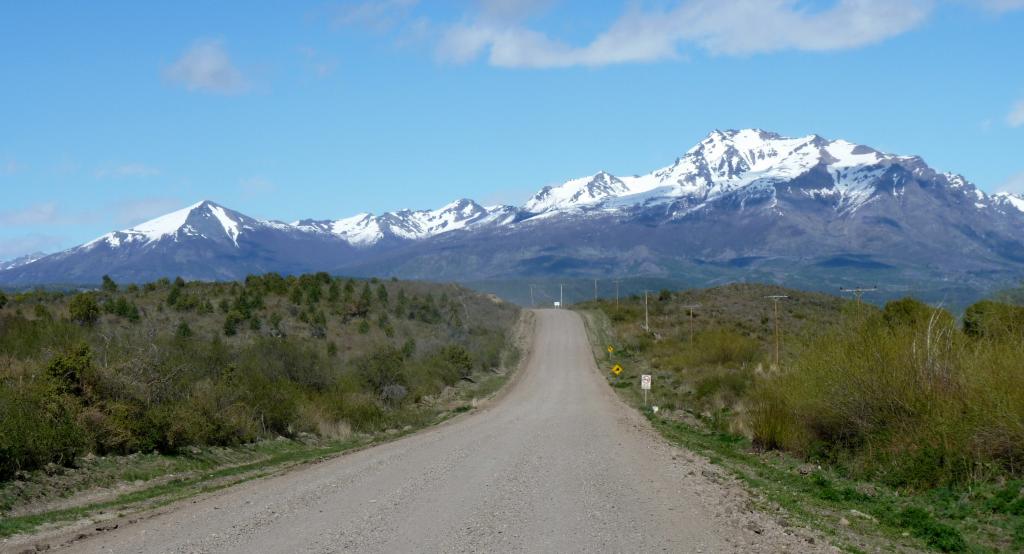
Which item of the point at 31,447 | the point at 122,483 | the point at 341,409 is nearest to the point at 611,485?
the point at 122,483

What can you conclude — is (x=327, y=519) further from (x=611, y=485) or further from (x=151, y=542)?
(x=611, y=485)

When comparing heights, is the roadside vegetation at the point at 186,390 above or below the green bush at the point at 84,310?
below

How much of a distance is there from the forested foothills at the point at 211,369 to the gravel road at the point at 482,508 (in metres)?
3.27

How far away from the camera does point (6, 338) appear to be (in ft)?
80.8

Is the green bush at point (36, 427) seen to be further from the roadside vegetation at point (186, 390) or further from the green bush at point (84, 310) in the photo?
the green bush at point (84, 310)

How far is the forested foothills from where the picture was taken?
16.7 m

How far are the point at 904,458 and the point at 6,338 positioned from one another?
22.3m

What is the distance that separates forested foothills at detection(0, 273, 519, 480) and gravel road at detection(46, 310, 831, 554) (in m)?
3.27

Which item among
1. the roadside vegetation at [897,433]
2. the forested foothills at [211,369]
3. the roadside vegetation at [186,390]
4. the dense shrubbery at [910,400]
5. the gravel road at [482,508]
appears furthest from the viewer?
the forested foothills at [211,369]

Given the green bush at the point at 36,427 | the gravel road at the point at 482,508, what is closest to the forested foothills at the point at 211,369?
the green bush at the point at 36,427

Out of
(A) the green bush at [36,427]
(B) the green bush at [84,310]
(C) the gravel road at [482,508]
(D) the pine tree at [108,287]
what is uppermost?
(D) the pine tree at [108,287]

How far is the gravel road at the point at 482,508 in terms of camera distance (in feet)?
33.2

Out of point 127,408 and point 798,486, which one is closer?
point 798,486

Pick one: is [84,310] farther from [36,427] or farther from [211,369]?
[36,427]
